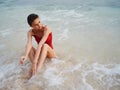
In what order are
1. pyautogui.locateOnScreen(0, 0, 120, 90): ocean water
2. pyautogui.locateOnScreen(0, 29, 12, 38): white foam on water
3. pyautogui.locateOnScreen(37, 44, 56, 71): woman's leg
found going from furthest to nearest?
pyautogui.locateOnScreen(0, 29, 12, 38): white foam on water < pyautogui.locateOnScreen(37, 44, 56, 71): woman's leg < pyautogui.locateOnScreen(0, 0, 120, 90): ocean water

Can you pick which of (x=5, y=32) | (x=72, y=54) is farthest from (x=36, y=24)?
(x=5, y=32)

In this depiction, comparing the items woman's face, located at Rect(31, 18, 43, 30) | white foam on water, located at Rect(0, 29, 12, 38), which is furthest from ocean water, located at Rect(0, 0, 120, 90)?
woman's face, located at Rect(31, 18, 43, 30)

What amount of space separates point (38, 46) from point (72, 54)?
124cm

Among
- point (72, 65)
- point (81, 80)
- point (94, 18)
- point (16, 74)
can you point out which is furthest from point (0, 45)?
point (94, 18)

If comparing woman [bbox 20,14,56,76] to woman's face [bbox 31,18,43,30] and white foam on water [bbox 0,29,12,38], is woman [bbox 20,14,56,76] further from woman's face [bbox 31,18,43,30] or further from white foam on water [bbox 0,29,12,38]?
white foam on water [bbox 0,29,12,38]

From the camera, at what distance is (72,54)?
15.9ft

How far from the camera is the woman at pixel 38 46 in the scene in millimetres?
3711

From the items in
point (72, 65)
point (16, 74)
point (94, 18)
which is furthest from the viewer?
point (94, 18)

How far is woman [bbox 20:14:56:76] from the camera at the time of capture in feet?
12.2

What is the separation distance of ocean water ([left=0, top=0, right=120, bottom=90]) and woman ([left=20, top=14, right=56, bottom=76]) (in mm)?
272

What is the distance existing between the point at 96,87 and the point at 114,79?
447mm

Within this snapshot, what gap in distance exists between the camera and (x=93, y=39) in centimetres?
575

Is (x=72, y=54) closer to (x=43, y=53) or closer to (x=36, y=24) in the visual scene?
(x=43, y=53)

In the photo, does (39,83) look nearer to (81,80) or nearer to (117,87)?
(81,80)
